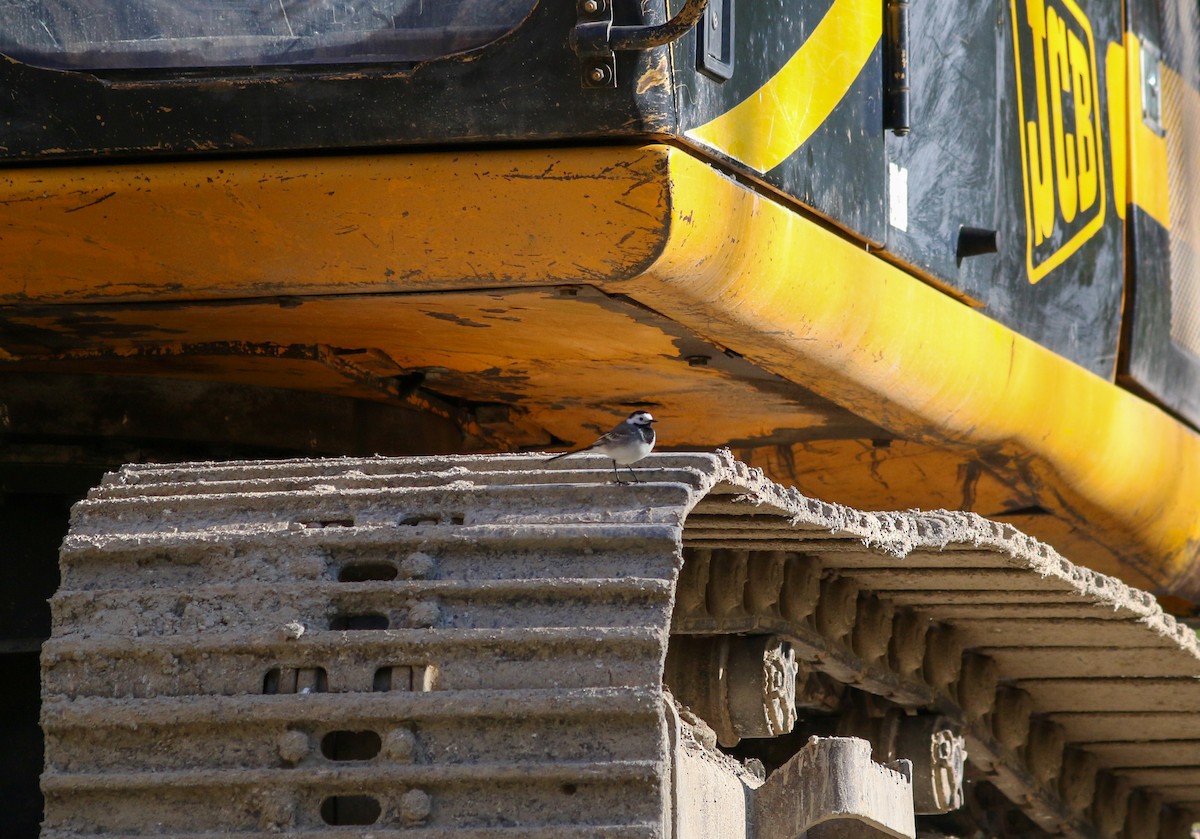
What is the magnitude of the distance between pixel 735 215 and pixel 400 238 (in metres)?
0.46

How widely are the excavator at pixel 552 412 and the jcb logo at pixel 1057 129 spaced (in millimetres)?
15

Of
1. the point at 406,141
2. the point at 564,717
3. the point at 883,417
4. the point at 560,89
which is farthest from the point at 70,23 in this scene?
the point at 883,417

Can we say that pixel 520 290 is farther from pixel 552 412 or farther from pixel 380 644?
pixel 552 412

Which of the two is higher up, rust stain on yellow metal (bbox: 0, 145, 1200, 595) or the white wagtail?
rust stain on yellow metal (bbox: 0, 145, 1200, 595)

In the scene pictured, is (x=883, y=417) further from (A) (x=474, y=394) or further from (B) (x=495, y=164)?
A: (B) (x=495, y=164)

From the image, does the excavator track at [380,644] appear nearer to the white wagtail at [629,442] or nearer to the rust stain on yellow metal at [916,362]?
the white wagtail at [629,442]

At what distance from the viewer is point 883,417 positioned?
10.7ft

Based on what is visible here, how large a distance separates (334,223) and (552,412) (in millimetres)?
934

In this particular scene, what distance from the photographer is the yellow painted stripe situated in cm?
262

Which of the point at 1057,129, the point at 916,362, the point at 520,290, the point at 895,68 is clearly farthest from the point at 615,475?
the point at 1057,129

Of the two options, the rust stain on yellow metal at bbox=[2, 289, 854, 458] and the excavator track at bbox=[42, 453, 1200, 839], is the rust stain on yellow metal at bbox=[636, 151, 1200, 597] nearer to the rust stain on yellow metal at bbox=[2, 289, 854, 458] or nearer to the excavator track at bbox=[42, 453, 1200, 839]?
the rust stain on yellow metal at bbox=[2, 289, 854, 458]

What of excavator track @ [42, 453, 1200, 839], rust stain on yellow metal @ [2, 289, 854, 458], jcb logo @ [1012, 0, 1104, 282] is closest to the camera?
excavator track @ [42, 453, 1200, 839]

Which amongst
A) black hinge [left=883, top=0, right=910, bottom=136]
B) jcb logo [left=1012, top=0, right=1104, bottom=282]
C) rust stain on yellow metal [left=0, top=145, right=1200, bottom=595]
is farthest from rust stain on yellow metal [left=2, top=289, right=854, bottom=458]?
jcb logo [left=1012, top=0, right=1104, bottom=282]

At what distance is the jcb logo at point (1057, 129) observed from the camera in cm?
368
